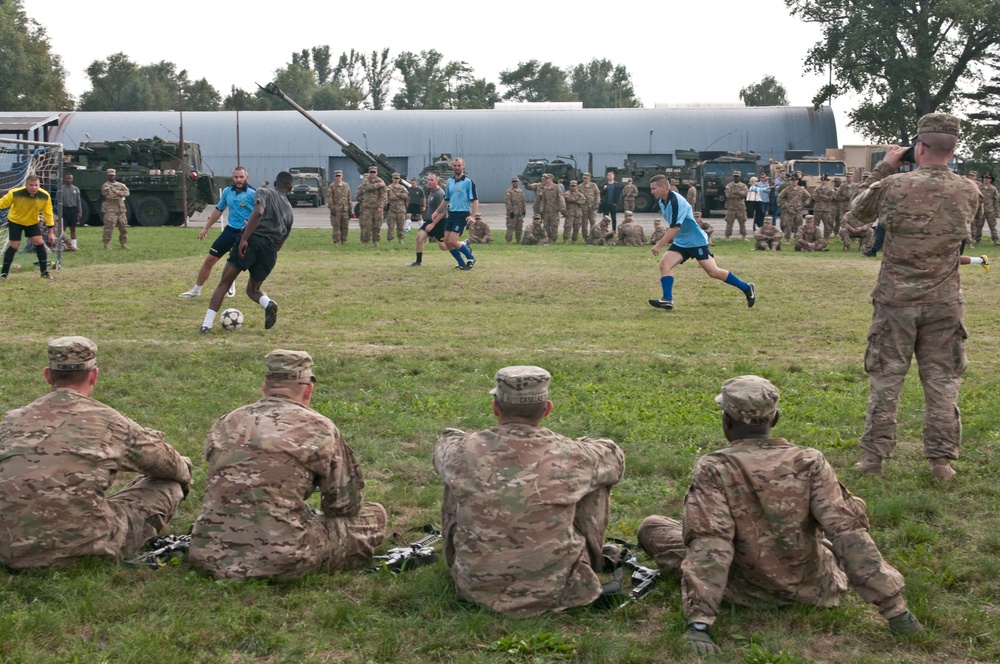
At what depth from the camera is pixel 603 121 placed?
54.1m

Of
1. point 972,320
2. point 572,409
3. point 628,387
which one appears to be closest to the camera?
point 572,409

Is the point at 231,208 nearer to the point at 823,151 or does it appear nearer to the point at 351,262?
the point at 351,262

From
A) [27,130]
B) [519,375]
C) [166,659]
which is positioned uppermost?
[27,130]

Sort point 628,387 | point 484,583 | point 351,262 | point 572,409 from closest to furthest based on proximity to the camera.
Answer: point 484,583 → point 572,409 → point 628,387 → point 351,262

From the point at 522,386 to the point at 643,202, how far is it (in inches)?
1540

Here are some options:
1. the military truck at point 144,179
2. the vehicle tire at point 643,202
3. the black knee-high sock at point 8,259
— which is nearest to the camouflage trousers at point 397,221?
the military truck at point 144,179

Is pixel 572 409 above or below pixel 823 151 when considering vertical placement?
below

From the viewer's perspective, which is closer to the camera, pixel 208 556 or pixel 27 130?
pixel 208 556

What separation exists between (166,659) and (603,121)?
51642 millimetres

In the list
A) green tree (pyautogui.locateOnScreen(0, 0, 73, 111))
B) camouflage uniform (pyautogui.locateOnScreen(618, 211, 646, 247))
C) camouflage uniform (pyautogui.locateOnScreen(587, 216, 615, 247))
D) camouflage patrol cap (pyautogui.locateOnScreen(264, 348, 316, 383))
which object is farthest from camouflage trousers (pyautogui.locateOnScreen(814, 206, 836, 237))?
green tree (pyautogui.locateOnScreen(0, 0, 73, 111))

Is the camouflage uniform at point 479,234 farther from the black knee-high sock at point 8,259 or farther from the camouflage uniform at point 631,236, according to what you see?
the black knee-high sock at point 8,259

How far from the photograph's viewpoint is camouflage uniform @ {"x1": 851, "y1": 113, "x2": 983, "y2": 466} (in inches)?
251

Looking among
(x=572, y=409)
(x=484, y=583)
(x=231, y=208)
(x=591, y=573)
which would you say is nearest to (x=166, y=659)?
(x=484, y=583)

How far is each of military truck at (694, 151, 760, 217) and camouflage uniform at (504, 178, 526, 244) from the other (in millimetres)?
14986
